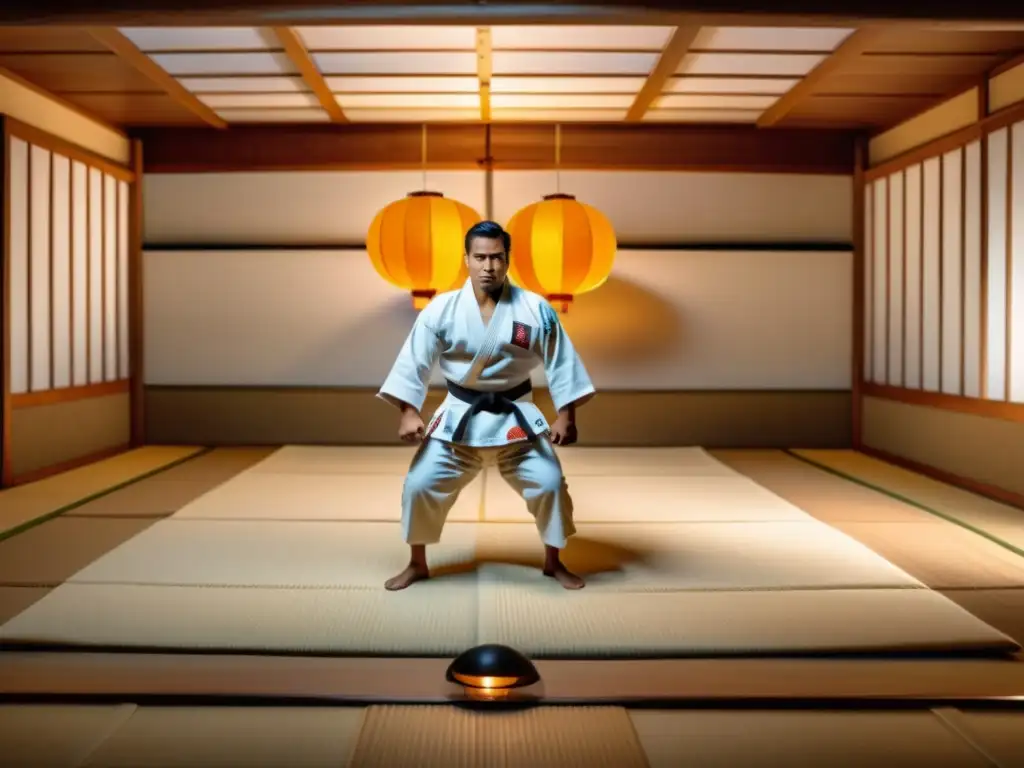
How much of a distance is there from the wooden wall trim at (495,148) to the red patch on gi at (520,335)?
3624 mm

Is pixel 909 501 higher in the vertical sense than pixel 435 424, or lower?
lower

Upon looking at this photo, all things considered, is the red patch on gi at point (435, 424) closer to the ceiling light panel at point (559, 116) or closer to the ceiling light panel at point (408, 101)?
the ceiling light panel at point (408, 101)

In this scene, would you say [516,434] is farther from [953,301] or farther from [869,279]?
[869,279]

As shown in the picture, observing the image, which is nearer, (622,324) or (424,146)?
(424,146)

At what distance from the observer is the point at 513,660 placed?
192cm

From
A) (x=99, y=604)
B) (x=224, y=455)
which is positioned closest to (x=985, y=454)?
(x=99, y=604)

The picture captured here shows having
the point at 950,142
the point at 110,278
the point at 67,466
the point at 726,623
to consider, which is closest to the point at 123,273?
the point at 110,278

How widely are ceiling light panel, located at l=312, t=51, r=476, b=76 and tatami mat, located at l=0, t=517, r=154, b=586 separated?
2.55m

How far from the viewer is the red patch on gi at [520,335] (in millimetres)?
2586

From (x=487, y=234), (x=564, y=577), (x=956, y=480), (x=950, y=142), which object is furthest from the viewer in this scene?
(x=950, y=142)

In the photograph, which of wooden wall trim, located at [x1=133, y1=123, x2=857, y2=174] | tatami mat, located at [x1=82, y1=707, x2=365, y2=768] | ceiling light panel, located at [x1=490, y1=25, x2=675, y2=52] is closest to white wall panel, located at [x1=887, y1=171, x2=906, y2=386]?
wooden wall trim, located at [x1=133, y1=123, x2=857, y2=174]

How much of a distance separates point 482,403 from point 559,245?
2.24m

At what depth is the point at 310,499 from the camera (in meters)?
4.00

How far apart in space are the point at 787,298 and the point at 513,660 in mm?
4729
